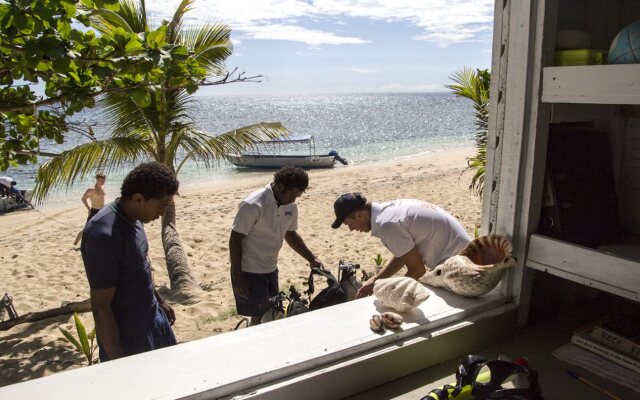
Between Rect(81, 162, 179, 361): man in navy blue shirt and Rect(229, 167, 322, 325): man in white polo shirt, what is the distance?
4.50ft

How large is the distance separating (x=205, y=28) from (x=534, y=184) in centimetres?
824

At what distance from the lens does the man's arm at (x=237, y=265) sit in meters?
4.58

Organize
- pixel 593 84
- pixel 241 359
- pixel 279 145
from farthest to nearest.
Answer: pixel 279 145 < pixel 593 84 < pixel 241 359

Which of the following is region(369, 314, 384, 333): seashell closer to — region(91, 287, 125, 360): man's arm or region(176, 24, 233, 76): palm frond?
region(91, 287, 125, 360): man's arm

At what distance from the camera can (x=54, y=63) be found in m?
2.61

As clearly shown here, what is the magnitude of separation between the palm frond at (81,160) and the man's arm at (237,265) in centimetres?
432

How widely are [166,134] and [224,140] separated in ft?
3.49

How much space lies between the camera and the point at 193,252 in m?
11.2

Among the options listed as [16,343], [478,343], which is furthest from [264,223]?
[16,343]

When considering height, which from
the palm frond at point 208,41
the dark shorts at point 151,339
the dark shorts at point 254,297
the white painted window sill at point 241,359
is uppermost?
the palm frond at point 208,41

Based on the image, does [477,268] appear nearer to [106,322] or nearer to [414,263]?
[414,263]

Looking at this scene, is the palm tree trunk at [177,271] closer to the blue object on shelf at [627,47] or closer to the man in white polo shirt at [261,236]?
the man in white polo shirt at [261,236]

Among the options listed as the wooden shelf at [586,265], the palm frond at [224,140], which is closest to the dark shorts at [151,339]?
the wooden shelf at [586,265]

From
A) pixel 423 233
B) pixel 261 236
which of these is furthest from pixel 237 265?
pixel 423 233
